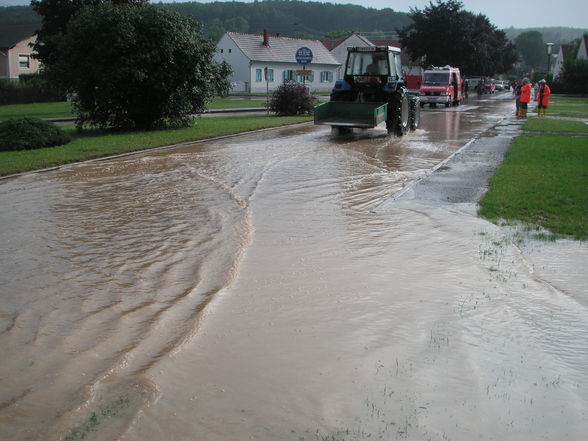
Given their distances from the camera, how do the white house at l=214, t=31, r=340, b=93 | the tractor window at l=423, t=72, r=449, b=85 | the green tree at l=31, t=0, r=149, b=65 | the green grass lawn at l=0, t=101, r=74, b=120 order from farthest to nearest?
the white house at l=214, t=31, r=340, b=93
the tractor window at l=423, t=72, r=449, b=85
the green tree at l=31, t=0, r=149, b=65
the green grass lawn at l=0, t=101, r=74, b=120

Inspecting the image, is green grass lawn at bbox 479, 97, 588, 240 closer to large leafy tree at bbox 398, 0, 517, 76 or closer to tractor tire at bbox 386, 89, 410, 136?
tractor tire at bbox 386, 89, 410, 136

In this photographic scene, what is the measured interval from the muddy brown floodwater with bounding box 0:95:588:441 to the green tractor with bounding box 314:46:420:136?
9924mm

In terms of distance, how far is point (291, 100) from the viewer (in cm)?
3100

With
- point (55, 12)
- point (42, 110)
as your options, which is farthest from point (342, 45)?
point (42, 110)

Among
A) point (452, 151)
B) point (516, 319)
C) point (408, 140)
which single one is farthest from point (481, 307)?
point (408, 140)

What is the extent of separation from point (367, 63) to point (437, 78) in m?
20.4

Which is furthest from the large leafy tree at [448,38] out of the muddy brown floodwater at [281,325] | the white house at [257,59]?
the muddy brown floodwater at [281,325]

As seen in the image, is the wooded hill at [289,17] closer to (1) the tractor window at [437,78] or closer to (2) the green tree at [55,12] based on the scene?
(2) the green tree at [55,12]

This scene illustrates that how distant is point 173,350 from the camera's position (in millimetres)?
5012

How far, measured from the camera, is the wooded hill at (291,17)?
126062mm

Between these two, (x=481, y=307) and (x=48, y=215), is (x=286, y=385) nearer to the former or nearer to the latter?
(x=481, y=307)

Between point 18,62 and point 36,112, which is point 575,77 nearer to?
point 36,112

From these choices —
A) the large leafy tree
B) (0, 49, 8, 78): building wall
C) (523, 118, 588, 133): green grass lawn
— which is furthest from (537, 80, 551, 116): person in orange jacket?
(0, 49, 8, 78): building wall

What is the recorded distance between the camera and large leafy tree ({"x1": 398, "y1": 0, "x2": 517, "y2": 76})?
64.2 metres
